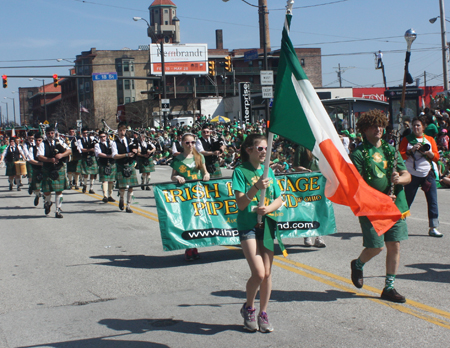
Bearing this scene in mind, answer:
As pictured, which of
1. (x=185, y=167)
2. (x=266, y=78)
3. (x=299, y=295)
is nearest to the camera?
(x=299, y=295)

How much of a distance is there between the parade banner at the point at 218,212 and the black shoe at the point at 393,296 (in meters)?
2.28

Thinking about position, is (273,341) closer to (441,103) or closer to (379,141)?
(379,141)

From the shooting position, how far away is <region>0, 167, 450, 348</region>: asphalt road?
179 inches

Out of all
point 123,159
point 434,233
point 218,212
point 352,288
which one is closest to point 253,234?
point 352,288

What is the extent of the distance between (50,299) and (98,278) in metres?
0.89

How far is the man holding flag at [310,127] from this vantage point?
4.20 metres

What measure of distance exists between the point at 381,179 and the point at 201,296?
2275 mm

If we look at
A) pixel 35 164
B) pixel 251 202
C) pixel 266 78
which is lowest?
pixel 251 202

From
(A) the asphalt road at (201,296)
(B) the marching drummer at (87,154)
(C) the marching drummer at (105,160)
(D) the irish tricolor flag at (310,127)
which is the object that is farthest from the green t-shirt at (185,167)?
(B) the marching drummer at (87,154)

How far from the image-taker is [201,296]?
5.75 metres


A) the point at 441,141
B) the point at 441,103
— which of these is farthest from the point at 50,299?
the point at 441,103

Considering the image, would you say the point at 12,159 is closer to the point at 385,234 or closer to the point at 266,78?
the point at 266,78

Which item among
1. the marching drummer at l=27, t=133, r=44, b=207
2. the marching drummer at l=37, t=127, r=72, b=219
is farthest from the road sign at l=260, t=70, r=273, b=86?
the marching drummer at l=37, t=127, r=72, b=219

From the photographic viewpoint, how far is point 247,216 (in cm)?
453
